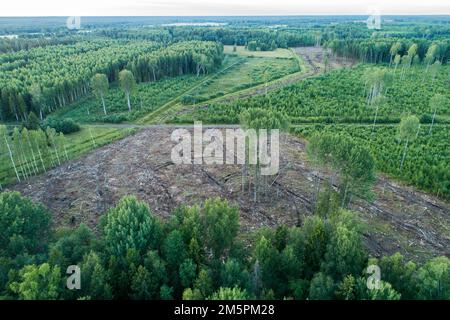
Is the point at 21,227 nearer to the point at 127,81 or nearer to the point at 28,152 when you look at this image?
the point at 28,152

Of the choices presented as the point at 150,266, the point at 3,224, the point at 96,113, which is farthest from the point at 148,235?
the point at 96,113

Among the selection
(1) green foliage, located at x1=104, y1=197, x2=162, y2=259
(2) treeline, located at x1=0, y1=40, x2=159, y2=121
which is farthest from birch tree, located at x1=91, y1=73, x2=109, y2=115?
(1) green foliage, located at x1=104, y1=197, x2=162, y2=259

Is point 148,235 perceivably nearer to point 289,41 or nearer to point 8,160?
point 8,160

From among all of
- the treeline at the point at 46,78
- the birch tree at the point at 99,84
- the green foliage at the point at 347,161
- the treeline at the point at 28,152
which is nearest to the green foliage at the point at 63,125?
the treeline at the point at 46,78

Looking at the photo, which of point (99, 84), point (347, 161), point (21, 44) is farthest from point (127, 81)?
point (21, 44)

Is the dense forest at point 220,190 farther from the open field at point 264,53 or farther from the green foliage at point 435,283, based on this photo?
the open field at point 264,53
